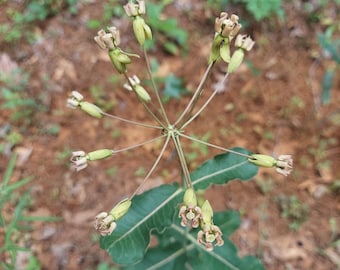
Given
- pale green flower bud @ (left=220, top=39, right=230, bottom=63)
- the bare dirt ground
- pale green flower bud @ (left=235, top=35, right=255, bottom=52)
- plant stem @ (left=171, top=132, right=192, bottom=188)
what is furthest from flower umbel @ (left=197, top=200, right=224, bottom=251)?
the bare dirt ground

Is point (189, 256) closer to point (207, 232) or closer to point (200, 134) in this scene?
point (207, 232)

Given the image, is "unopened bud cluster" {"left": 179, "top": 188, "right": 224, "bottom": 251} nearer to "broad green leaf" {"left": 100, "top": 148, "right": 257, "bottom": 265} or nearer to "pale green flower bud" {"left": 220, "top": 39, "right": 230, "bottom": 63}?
"broad green leaf" {"left": 100, "top": 148, "right": 257, "bottom": 265}

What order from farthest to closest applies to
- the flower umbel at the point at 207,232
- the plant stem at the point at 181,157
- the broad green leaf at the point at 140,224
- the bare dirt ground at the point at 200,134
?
the bare dirt ground at the point at 200,134, the broad green leaf at the point at 140,224, the plant stem at the point at 181,157, the flower umbel at the point at 207,232

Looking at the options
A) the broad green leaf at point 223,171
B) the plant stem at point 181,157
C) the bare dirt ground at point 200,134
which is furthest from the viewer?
the bare dirt ground at point 200,134

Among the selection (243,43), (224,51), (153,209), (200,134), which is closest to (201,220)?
(153,209)

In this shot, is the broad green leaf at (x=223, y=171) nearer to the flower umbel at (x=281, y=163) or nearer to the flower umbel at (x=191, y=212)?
the flower umbel at (x=281, y=163)

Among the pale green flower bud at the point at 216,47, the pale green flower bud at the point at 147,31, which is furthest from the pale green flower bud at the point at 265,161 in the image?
the pale green flower bud at the point at 147,31
